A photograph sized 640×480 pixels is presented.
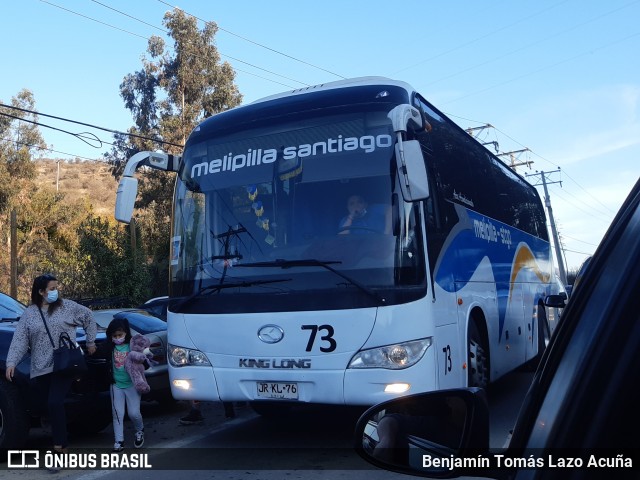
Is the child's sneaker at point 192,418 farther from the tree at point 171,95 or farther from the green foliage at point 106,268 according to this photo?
the tree at point 171,95

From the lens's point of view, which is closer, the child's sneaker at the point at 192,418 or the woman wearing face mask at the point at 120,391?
the woman wearing face mask at the point at 120,391

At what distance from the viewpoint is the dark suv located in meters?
6.39

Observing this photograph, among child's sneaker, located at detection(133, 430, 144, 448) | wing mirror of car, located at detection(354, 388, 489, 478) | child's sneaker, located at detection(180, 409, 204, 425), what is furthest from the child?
wing mirror of car, located at detection(354, 388, 489, 478)

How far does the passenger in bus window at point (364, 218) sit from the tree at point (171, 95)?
91.9 feet

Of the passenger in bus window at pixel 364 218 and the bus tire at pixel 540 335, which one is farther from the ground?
the passenger in bus window at pixel 364 218

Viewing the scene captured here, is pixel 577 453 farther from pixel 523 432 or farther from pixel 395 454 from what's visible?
pixel 395 454

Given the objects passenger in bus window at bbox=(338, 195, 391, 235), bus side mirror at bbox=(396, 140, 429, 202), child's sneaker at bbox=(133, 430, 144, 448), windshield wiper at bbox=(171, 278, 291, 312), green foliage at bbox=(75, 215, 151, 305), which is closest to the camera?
bus side mirror at bbox=(396, 140, 429, 202)

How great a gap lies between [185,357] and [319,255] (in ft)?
5.47

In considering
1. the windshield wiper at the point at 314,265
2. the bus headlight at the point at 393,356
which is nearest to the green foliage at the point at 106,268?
the windshield wiper at the point at 314,265

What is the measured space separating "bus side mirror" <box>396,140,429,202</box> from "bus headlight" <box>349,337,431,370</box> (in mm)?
1253

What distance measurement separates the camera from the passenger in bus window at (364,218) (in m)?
5.97

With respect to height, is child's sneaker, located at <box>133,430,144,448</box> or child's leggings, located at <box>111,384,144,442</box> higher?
child's leggings, located at <box>111,384,144,442</box>
